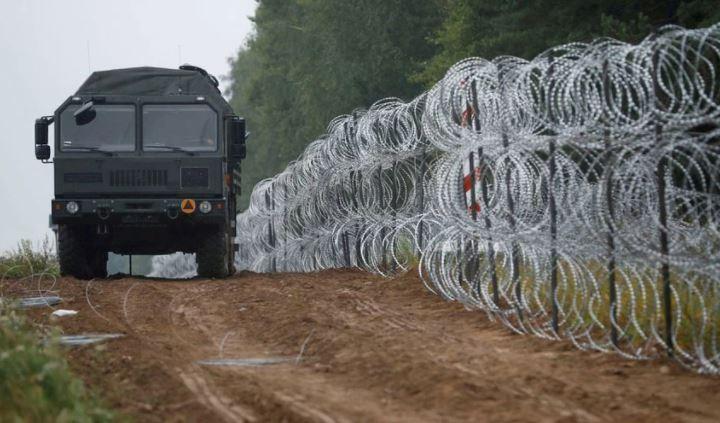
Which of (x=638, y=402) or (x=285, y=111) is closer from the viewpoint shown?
(x=638, y=402)

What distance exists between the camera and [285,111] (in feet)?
190

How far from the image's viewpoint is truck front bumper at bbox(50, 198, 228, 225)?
18531mm

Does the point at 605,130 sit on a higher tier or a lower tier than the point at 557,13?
lower

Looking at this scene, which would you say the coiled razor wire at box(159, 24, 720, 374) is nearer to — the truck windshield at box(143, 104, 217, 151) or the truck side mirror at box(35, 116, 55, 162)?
the truck windshield at box(143, 104, 217, 151)

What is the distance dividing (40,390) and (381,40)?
126ft

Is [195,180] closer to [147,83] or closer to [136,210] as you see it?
[136,210]

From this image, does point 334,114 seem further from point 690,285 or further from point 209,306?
point 690,285

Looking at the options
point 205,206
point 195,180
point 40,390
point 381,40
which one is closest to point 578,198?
point 40,390

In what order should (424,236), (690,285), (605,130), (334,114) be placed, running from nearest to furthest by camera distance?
(690,285)
(605,130)
(424,236)
(334,114)

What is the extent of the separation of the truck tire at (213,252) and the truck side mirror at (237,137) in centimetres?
129


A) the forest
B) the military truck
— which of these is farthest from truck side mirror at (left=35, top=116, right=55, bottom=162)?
the forest

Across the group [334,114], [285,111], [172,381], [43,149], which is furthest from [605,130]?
[285,111]

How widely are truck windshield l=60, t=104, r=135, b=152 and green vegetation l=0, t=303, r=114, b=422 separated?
1026 centimetres

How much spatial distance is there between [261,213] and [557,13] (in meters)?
8.39
